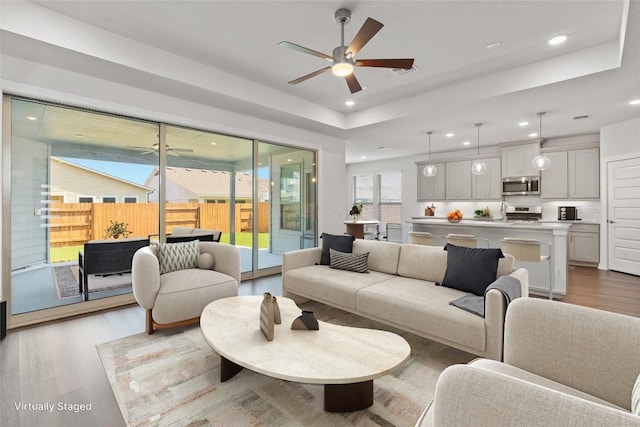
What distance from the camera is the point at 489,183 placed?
7.55m

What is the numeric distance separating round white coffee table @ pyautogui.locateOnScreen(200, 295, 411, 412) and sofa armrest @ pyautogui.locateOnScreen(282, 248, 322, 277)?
4.89ft

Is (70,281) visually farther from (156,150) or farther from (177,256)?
(156,150)

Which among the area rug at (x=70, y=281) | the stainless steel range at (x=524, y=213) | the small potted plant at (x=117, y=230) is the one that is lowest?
the area rug at (x=70, y=281)

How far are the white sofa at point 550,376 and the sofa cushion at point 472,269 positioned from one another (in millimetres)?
1156

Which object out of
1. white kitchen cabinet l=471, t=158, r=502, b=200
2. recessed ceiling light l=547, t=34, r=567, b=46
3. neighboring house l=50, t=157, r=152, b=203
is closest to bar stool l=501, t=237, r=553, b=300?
recessed ceiling light l=547, t=34, r=567, b=46

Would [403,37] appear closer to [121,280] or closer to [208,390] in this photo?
[208,390]

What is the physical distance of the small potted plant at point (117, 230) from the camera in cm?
382

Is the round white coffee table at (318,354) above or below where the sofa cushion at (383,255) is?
below

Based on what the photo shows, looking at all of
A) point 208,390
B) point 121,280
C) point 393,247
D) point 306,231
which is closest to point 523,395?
point 208,390

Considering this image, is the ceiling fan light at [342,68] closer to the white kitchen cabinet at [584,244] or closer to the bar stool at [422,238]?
the bar stool at [422,238]

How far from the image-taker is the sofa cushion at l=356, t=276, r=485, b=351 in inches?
85.3

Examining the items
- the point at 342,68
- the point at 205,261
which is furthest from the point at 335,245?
the point at 342,68

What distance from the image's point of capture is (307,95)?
4855 millimetres

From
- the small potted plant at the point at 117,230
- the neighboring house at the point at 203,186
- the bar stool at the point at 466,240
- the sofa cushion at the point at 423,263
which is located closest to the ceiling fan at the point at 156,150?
the neighboring house at the point at 203,186
